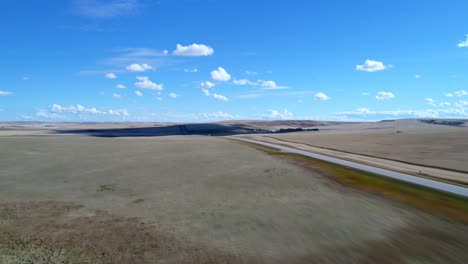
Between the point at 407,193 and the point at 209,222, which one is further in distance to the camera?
the point at 407,193

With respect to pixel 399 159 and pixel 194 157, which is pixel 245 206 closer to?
pixel 194 157

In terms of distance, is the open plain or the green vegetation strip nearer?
the open plain

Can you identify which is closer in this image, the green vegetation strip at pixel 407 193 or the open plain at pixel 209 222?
the open plain at pixel 209 222

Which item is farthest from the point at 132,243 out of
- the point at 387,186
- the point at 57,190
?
the point at 387,186
